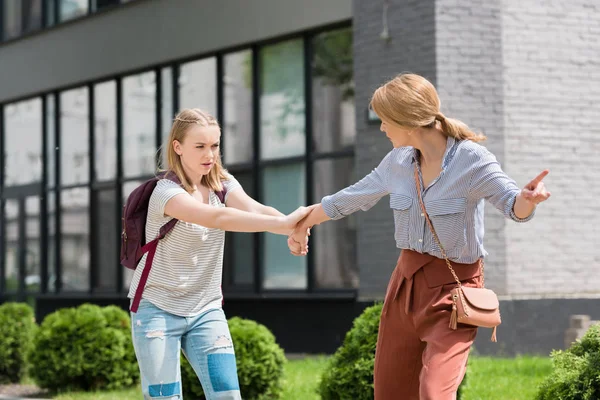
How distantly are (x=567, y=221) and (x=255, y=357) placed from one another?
5.25m

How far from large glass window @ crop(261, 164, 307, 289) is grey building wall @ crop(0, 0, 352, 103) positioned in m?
2.01

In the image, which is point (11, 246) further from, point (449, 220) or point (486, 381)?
point (449, 220)

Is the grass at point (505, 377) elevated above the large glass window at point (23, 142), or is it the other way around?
the large glass window at point (23, 142)

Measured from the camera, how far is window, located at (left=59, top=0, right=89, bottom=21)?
738 inches

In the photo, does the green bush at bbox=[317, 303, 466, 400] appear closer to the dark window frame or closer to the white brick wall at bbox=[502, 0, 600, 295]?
the white brick wall at bbox=[502, 0, 600, 295]

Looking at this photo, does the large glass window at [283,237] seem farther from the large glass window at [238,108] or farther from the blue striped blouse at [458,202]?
the blue striped blouse at [458,202]

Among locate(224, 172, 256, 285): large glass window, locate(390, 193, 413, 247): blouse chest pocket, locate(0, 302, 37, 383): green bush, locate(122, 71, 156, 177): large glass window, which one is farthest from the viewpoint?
locate(122, 71, 156, 177): large glass window

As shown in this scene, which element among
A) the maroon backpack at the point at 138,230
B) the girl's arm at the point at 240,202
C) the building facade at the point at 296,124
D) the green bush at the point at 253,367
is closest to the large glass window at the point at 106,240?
the building facade at the point at 296,124

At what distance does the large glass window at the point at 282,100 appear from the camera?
578 inches

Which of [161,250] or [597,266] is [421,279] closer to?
[161,250]

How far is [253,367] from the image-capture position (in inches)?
351

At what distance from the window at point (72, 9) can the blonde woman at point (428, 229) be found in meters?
15.0

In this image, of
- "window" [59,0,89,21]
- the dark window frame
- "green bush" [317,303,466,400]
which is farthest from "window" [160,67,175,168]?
"green bush" [317,303,466,400]

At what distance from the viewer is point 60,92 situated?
19688 millimetres
